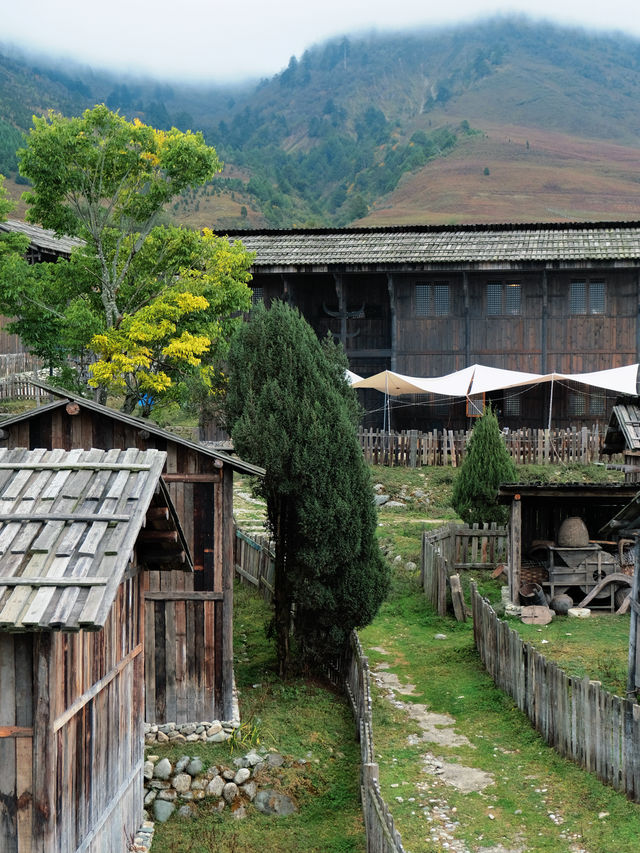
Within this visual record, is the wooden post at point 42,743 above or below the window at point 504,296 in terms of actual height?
below

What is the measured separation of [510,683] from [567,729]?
2.22 meters

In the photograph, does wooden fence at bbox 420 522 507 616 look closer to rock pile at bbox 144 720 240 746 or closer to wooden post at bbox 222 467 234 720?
wooden post at bbox 222 467 234 720

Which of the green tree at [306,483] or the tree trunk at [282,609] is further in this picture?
the tree trunk at [282,609]

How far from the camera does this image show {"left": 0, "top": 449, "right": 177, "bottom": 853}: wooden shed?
6180 millimetres

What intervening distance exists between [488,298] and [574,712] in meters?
23.4

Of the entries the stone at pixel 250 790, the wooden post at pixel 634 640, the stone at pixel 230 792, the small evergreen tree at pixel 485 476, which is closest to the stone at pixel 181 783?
the stone at pixel 230 792

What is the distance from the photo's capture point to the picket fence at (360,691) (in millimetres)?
8219

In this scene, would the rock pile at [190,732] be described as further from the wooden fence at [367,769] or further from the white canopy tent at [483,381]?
the white canopy tent at [483,381]

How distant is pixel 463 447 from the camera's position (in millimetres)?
28906

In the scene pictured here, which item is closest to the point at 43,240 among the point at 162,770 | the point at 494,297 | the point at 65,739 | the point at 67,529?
the point at 494,297

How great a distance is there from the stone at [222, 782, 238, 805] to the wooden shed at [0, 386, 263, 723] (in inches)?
54.4

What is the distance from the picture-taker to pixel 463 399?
108 ft

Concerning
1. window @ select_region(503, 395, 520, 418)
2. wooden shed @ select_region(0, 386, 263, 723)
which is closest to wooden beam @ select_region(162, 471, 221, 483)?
wooden shed @ select_region(0, 386, 263, 723)

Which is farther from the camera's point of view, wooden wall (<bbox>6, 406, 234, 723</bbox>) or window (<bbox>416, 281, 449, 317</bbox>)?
window (<bbox>416, 281, 449, 317</bbox>)
